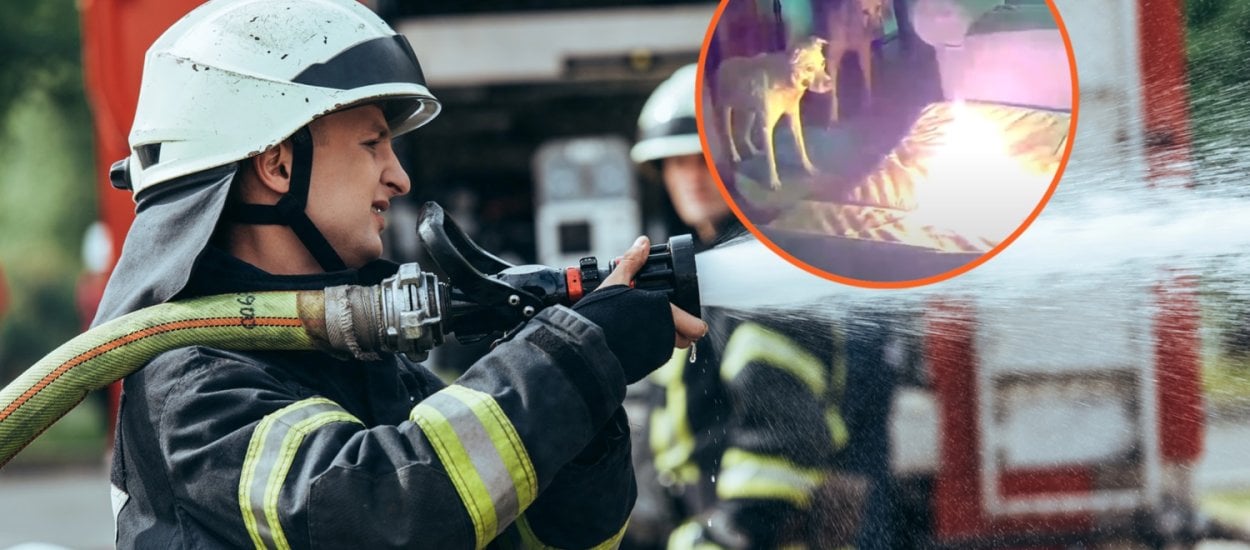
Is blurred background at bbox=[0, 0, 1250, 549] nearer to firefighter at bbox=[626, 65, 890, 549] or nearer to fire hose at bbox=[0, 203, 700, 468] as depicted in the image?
firefighter at bbox=[626, 65, 890, 549]

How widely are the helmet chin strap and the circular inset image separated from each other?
26.6 inches

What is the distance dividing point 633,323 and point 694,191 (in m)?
1.95

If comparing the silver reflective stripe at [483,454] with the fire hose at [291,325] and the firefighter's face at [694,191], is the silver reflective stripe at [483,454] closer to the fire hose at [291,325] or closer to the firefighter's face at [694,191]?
the fire hose at [291,325]

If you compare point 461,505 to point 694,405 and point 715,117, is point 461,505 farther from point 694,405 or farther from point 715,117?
point 694,405

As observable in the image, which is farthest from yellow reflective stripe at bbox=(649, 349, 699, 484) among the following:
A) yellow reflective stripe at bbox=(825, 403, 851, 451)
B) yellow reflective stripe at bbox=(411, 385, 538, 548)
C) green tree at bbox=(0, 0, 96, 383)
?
green tree at bbox=(0, 0, 96, 383)

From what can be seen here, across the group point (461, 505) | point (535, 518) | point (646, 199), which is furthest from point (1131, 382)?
point (646, 199)

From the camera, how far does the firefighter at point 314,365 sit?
1.73 m

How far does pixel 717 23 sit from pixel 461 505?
97 cm

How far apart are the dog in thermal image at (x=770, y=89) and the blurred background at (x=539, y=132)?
6 centimetres

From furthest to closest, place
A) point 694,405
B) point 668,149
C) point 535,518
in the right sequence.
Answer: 1. point 668,149
2. point 694,405
3. point 535,518

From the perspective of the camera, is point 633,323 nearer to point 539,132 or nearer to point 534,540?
point 534,540

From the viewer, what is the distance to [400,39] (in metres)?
2.11

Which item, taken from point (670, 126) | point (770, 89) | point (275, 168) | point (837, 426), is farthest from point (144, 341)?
point (670, 126)

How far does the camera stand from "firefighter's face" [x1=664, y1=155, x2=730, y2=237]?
3.67 m
